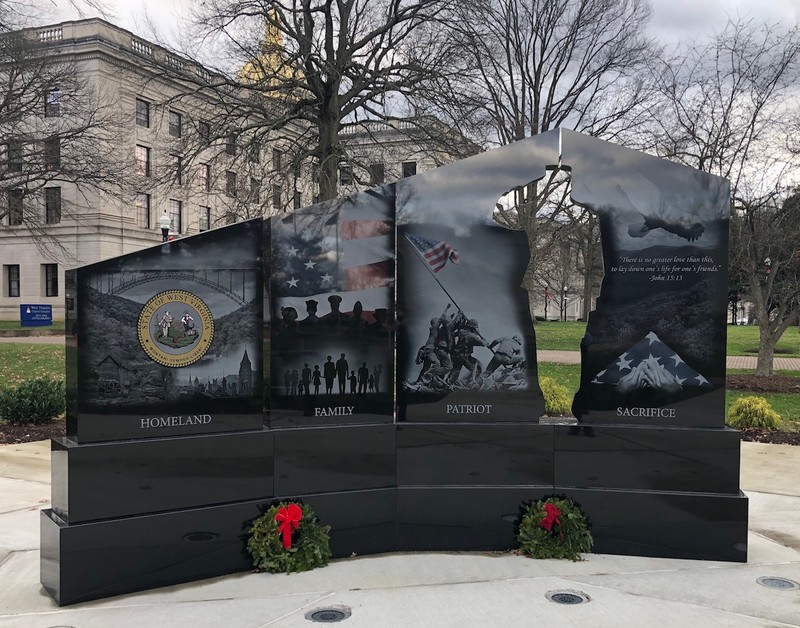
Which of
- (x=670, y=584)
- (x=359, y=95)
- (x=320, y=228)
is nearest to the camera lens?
(x=670, y=584)

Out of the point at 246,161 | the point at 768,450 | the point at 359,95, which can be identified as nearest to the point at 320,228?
the point at 768,450

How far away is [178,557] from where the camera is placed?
5156mm

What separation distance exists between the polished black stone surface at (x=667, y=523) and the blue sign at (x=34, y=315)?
36.4m

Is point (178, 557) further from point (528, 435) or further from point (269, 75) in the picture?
point (269, 75)

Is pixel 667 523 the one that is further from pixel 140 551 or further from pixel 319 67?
pixel 319 67

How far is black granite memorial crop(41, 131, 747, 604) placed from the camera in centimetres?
558

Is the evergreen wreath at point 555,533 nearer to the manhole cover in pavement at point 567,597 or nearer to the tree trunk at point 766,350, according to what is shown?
the manhole cover in pavement at point 567,597

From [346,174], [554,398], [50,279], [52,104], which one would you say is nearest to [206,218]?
[52,104]

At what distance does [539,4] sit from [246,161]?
409 inches

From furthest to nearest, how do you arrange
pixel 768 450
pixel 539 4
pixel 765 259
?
pixel 539 4 → pixel 765 259 → pixel 768 450

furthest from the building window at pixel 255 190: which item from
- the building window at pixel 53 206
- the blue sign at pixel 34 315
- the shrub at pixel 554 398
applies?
the building window at pixel 53 206

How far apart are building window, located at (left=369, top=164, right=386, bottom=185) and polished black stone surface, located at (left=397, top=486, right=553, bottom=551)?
14571 millimetres

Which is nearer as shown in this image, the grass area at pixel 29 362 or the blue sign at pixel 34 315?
the grass area at pixel 29 362

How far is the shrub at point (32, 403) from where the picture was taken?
11320 millimetres
